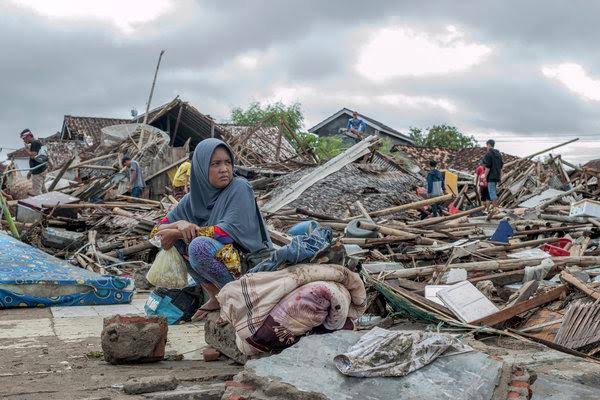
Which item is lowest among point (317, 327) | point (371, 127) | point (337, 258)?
point (317, 327)

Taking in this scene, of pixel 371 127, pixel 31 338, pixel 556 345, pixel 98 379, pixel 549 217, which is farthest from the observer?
pixel 371 127

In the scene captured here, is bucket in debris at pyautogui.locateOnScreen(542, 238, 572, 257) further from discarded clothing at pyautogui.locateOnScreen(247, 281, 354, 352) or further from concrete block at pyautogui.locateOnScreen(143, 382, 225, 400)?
concrete block at pyautogui.locateOnScreen(143, 382, 225, 400)

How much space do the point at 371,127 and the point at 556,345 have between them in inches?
1394

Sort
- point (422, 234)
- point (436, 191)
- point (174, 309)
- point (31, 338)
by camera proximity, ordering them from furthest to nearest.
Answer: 1. point (436, 191)
2. point (422, 234)
3. point (174, 309)
4. point (31, 338)

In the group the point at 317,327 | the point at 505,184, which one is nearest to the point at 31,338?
the point at 317,327

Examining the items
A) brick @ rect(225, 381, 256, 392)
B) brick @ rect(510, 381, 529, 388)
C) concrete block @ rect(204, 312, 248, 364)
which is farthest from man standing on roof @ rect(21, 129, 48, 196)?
brick @ rect(510, 381, 529, 388)

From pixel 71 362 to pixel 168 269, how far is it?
94 centimetres

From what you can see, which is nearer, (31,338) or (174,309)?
(31,338)

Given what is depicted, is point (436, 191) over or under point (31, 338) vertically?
over

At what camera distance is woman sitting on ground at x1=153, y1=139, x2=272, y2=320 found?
4.45 m

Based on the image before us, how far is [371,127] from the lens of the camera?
3959 cm

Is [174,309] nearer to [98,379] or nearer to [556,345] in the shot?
[98,379]

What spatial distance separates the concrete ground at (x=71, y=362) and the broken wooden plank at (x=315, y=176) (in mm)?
6359

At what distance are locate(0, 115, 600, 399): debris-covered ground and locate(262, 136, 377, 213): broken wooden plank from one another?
4 cm
